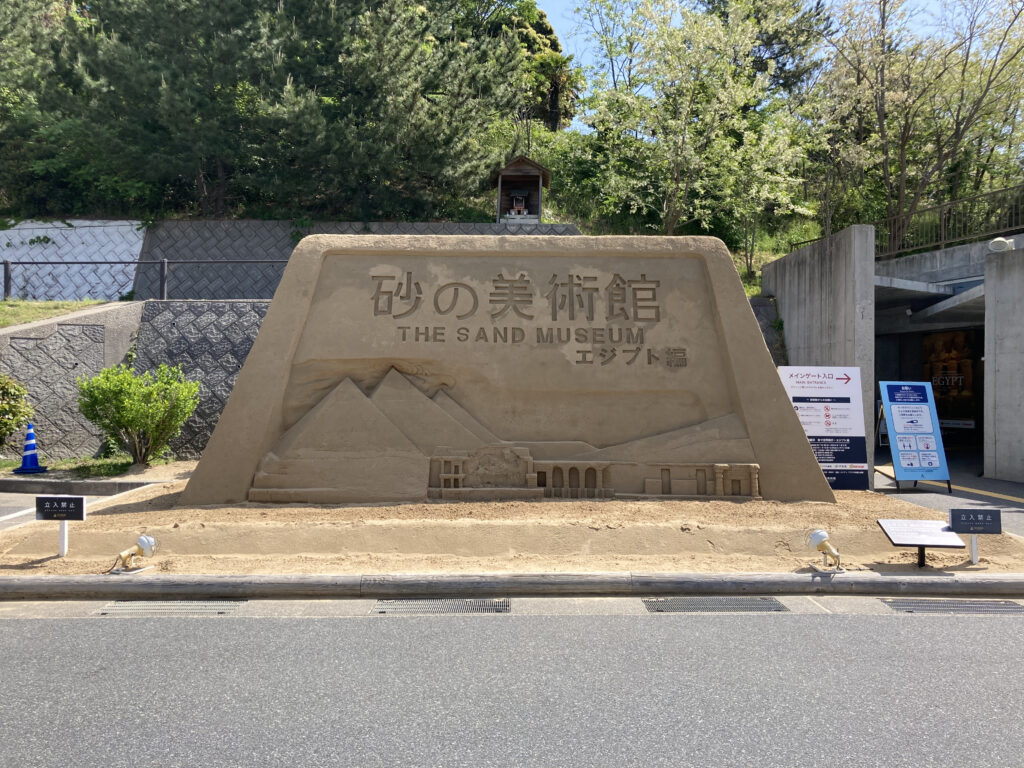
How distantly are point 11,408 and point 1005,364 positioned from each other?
53.5 ft

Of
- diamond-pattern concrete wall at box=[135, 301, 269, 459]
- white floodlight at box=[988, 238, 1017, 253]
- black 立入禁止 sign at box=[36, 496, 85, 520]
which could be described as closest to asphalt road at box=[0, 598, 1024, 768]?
black 立入禁止 sign at box=[36, 496, 85, 520]

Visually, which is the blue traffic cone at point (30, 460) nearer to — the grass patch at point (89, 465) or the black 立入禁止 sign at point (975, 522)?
the grass patch at point (89, 465)

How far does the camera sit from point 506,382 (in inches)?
313

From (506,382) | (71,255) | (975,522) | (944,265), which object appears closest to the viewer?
(975,522)

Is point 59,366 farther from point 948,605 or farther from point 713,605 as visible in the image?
point 948,605

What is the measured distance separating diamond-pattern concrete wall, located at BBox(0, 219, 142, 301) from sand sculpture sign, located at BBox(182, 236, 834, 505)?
1490 cm

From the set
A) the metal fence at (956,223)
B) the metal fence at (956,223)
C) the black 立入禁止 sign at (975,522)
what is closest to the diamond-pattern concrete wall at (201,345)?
the black 立入禁止 sign at (975,522)

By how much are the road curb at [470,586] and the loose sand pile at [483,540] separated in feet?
0.90

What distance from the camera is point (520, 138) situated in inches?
1003

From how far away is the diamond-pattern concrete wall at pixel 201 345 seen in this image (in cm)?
1359

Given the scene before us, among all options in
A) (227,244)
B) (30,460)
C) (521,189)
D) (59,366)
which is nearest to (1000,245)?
(521,189)

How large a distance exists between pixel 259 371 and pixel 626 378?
160 inches

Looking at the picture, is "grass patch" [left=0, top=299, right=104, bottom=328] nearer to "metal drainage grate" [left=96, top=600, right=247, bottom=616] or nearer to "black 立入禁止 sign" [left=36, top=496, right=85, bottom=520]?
"black 立入禁止 sign" [left=36, top=496, right=85, bottom=520]

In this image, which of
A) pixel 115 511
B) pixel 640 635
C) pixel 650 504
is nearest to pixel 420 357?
pixel 650 504
